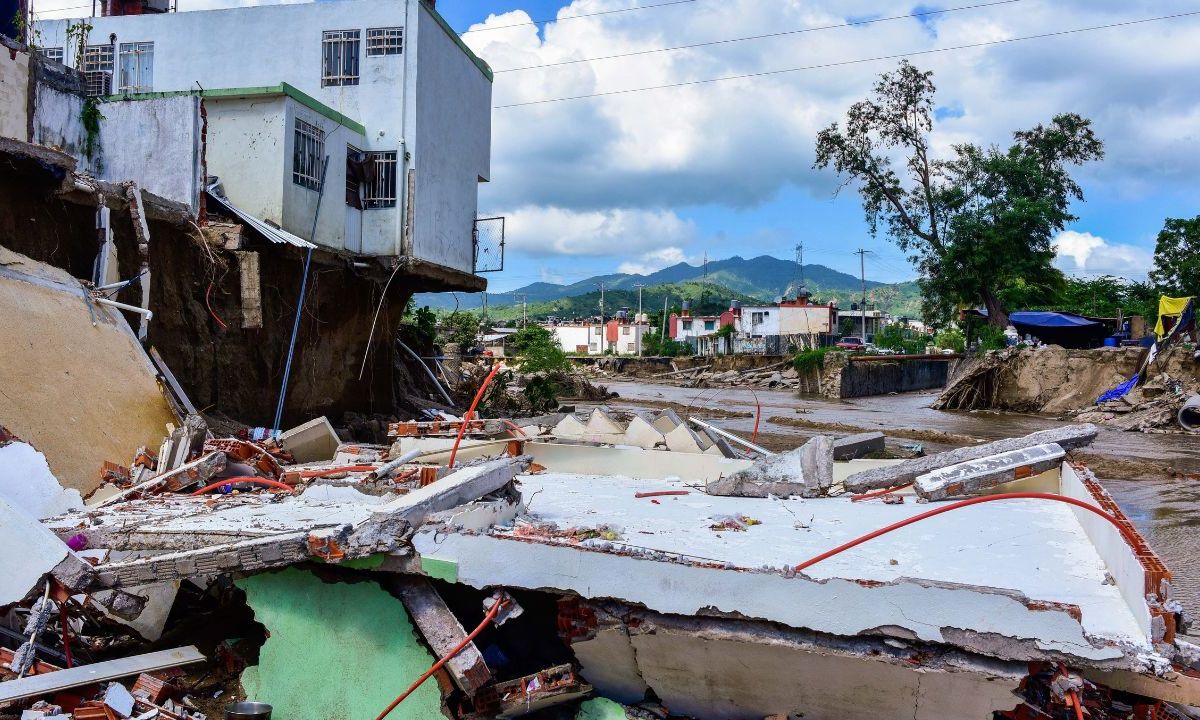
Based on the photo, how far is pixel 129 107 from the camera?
1148cm

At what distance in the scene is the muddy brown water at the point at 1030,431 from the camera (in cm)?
834

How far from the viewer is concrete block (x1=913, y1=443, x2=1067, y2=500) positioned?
4727 millimetres

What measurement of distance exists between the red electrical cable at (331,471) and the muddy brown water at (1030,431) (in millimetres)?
5916

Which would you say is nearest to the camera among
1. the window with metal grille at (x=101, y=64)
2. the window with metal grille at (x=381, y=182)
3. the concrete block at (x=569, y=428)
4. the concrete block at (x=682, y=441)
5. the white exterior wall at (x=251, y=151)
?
the concrete block at (x=682, y=441)

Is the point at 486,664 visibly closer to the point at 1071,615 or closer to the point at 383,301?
the point at 1071,615

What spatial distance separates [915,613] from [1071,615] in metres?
0.47

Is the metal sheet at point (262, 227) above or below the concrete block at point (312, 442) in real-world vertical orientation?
above

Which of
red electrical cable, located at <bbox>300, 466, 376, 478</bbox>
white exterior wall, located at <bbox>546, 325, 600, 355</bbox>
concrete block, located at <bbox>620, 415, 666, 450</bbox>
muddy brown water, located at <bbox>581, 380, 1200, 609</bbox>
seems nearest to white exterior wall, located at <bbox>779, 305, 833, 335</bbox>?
white exterior wall, located at <bbox>546, 325, 600, 355</bbox>

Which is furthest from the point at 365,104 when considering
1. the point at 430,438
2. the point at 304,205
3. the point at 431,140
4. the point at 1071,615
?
the point at 1071,615

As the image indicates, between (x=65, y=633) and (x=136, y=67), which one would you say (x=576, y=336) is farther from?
(x=65, y=633)

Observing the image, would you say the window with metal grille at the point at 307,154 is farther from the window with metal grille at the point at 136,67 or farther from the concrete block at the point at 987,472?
the concrete block at the point at 987,472

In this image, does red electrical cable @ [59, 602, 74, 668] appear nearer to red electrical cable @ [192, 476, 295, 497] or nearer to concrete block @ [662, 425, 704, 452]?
red electrical cable @ [192, 476, 295, 497]

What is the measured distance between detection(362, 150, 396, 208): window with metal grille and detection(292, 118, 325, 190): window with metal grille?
1134 mm

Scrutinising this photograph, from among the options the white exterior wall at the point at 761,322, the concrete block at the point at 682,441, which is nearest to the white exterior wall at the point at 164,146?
the concrete block at the point at 682,441
